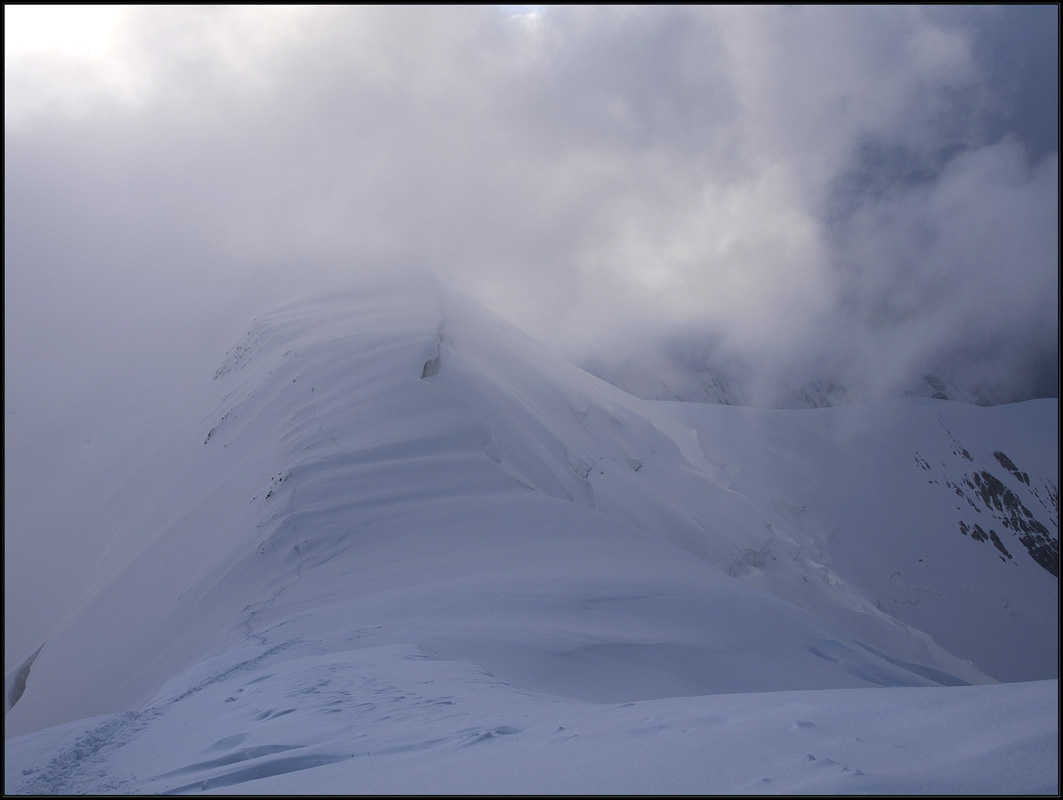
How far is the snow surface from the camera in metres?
2.61

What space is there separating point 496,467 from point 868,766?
8242 millimetres

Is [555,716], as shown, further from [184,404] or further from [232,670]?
[184,404]

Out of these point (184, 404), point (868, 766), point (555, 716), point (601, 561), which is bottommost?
point (868, 766)

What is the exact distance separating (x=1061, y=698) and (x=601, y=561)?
5.91 meters

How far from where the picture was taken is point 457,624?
19.7 feet

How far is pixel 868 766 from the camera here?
2.31m

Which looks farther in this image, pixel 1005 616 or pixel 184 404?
pixel 1005 616

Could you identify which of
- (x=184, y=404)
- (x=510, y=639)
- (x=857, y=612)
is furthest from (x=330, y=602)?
(x=857, y=612)

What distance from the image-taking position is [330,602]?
7.12 m

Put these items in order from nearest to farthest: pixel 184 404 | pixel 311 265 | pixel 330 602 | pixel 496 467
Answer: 1. pixel 330 602
2. pixel 496 467
3. pixel 184 404
4. pixel 311 265

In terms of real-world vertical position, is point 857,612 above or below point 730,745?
above

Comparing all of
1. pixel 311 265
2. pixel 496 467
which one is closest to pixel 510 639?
pixel 496 467

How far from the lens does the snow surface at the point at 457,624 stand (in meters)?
2.61

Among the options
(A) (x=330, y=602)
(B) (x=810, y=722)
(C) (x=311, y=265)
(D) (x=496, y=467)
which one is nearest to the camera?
(B) (x=810, y=722)
